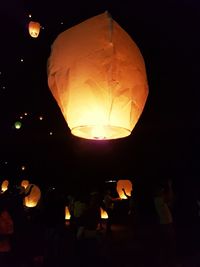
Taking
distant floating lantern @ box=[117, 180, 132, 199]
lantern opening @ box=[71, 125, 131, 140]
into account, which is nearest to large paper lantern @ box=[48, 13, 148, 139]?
lantern opening @ box=[71, 125, 131, 140]

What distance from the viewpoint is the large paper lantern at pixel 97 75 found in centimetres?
193

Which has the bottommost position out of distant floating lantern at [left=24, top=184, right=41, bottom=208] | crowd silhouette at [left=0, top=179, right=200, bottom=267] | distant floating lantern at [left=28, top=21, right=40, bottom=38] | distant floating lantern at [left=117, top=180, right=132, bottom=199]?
crowd silhouette at [left=0, top=179, right=200, bottom=267]

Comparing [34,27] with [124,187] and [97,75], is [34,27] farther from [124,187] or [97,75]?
[97,75]

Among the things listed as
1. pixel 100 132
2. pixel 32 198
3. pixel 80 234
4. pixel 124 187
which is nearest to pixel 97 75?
pixel 100 132

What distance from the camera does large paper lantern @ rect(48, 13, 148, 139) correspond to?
6.32 feet

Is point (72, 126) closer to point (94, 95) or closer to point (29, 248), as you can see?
point (94, 95)

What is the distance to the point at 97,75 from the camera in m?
1.91

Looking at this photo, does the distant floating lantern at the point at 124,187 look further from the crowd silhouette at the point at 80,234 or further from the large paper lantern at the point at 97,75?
the large paper lantern at the point at 97,75

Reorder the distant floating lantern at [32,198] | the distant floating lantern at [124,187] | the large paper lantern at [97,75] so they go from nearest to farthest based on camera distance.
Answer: the large paper lantern at [97,75]
the distant floating lantern at [32,198]
the distant floating lantern at [124,187]

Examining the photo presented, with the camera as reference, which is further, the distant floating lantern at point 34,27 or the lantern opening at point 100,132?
the distant floating lantern at point 34,27

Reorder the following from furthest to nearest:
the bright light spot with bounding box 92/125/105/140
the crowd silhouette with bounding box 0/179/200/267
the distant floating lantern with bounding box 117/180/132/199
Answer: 1. the distant floating lantern with bounding box 117/180/132/199
2. the crowd silhouette with bounding box 0/179/200/267
3. the bright light spot with bounding box 92/125/105/140

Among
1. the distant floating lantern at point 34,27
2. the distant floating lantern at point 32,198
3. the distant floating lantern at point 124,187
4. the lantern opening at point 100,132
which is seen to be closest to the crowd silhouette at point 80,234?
the lantern opening at point 100,132

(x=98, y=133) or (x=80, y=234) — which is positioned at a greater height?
(x=98, y=133)

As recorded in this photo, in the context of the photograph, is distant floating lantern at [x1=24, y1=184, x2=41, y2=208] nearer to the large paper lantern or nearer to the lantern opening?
the lantern opening
